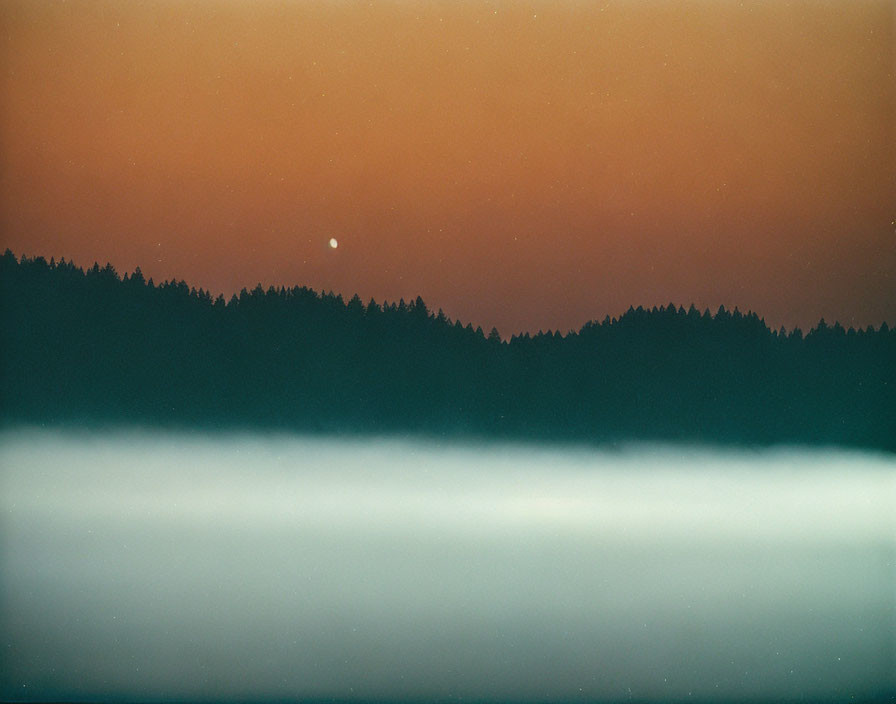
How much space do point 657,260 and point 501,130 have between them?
55 cm

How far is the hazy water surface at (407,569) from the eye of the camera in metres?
2.82

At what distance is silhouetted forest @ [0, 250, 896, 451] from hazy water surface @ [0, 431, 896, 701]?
0.27ft

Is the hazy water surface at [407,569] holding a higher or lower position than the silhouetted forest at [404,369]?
lower

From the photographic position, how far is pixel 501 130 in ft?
9.44

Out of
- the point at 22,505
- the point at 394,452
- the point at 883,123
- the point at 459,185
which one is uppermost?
the point at 883,123

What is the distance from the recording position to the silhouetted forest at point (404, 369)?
2.84 metres

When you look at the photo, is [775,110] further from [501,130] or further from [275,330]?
[275,330]

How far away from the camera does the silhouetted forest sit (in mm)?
2842

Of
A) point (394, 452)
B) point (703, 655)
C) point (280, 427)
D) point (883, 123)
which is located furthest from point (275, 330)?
point (883, 123)

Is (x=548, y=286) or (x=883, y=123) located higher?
(x=883, y=123)

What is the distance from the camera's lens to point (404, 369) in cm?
288

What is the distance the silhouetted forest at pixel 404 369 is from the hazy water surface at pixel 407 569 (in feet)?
0.27

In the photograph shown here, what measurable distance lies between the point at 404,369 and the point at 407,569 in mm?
536

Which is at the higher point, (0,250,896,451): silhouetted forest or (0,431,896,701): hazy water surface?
(0,250,896,451): silhouetted forest
